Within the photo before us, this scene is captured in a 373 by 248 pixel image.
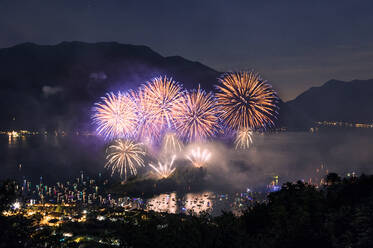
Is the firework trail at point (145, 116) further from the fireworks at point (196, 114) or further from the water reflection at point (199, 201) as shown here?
the water reflection at point (199, 201)

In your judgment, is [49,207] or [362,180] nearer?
[362,180]

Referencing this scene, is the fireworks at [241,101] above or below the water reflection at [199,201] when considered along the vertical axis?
above

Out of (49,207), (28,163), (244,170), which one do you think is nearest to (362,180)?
(49,207)

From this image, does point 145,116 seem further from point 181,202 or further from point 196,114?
point 181,202

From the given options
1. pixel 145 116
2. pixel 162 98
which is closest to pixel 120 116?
pixel 145 116

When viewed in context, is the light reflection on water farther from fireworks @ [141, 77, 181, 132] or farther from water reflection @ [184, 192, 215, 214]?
fireworks @ [141, 77, 181, 132]

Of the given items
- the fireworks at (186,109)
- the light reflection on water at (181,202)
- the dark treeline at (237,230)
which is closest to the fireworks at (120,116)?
the fireworks at (186,109)

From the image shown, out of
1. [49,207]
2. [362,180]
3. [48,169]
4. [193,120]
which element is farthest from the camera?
[48,169]

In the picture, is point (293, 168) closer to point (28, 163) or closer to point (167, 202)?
point (167, 202)
